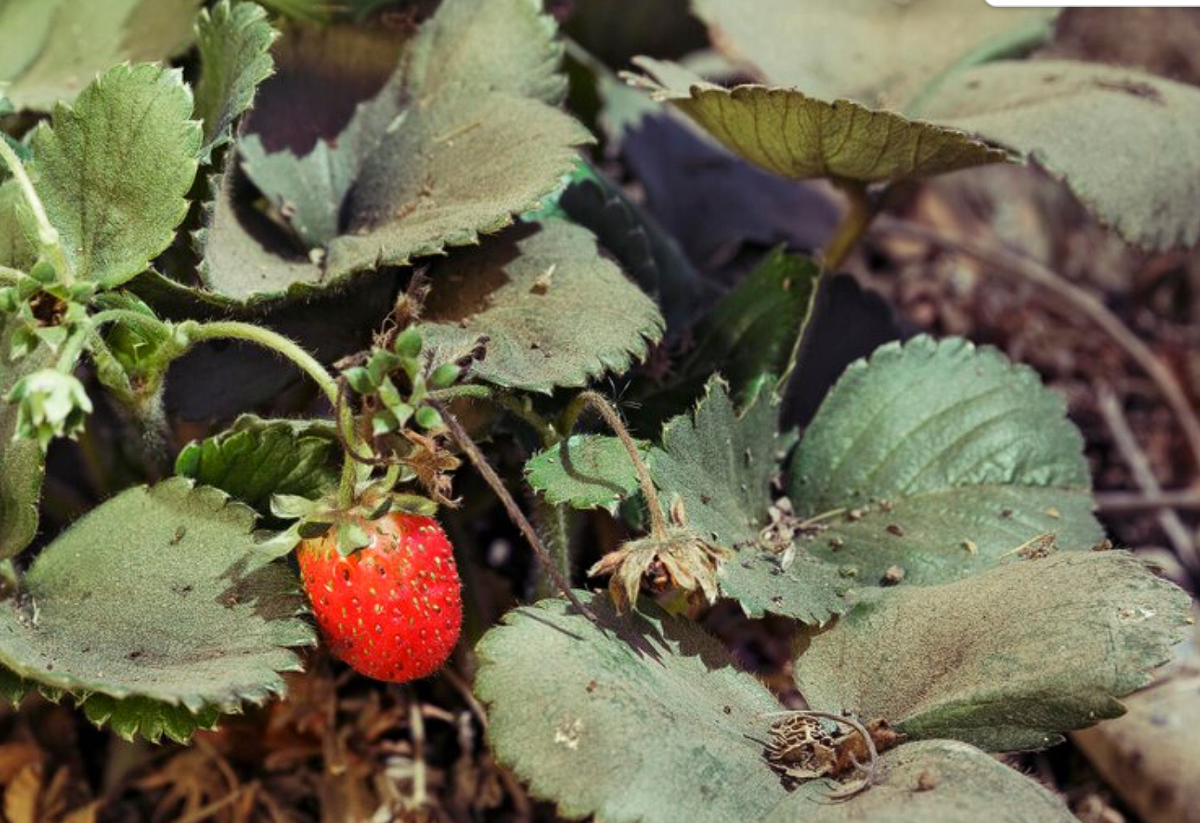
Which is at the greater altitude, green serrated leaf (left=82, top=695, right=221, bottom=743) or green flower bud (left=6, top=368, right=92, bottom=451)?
green flower bud (left=6, top=368, right=92, bottom=451)

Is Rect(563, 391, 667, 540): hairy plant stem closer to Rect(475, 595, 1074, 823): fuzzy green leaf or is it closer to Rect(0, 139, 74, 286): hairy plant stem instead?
Rect(475, 595, 1074, 823): fuzzy green leaf

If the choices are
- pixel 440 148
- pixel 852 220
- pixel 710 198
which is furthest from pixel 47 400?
pixel 710 198

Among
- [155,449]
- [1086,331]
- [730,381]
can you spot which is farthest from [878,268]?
[155,449]

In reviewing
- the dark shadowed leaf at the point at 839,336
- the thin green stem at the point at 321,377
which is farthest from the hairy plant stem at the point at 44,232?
the dark shadowed leaf at the point at 839,336

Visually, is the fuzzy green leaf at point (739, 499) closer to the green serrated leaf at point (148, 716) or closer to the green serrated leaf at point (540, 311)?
the green serrated leaf at point (540, 311)

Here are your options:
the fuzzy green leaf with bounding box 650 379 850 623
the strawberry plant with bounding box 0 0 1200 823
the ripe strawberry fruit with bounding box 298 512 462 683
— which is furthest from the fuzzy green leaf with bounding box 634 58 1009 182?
the ripe strawberry fruit with bounding box 298 512 462 683

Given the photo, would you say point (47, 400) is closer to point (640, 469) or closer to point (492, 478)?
point (492, 478)
